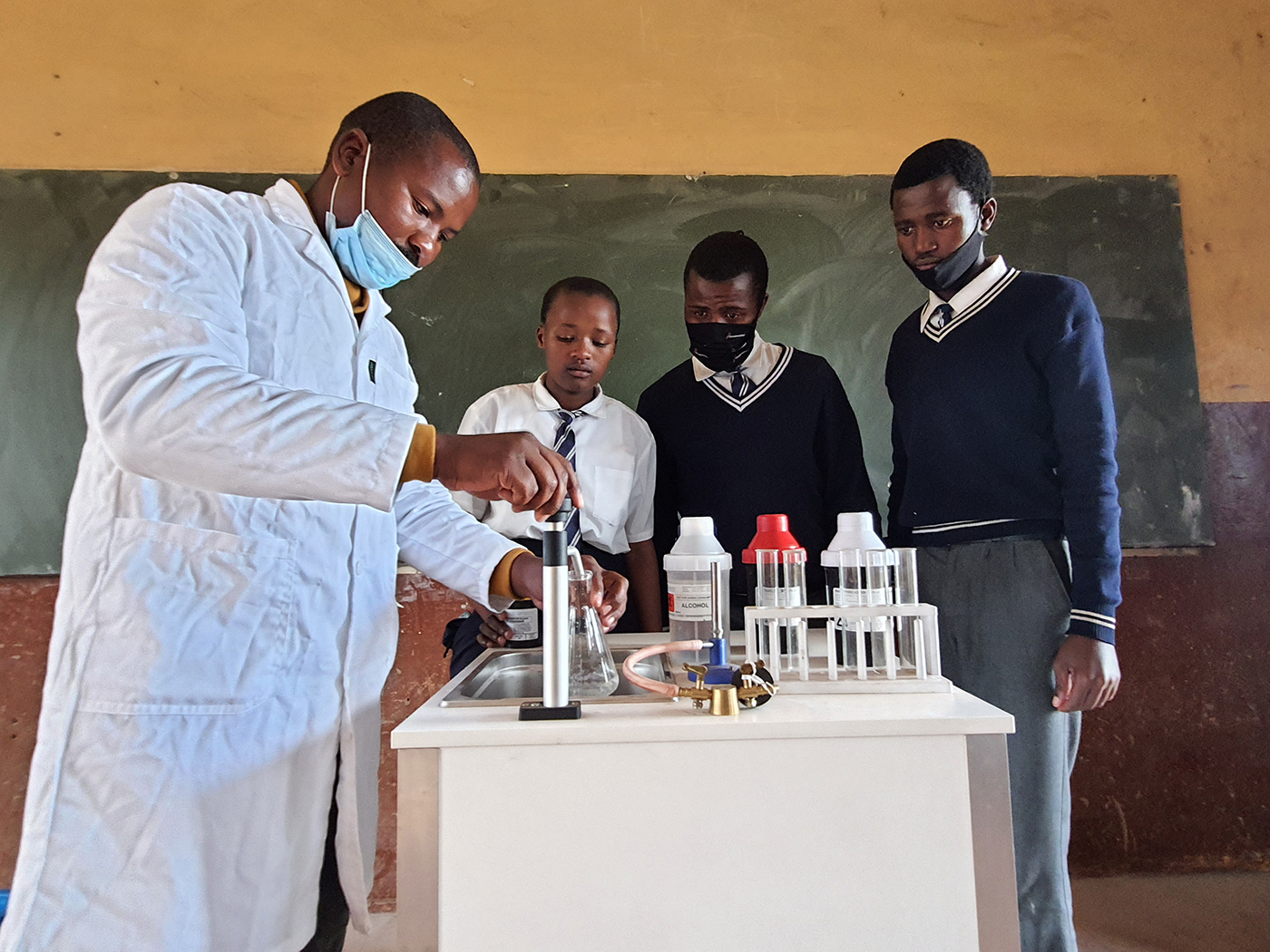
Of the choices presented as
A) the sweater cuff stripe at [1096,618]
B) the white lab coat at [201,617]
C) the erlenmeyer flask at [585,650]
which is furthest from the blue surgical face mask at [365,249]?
the sweater cuff stripe at [1096,618]

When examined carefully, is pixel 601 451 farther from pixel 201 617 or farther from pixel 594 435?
pixel 201 617

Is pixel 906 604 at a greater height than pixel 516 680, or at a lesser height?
greater

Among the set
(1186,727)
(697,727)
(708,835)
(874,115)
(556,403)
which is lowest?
(1186,727)

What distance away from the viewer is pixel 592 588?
47.6 inches

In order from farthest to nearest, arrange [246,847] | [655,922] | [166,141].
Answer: [166,141], [246,847], [655,922]

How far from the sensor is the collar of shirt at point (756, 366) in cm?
198

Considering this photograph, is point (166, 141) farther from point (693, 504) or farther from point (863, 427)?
point (863, 427)

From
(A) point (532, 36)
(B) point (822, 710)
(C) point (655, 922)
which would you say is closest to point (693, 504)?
(B) point (822, 710)

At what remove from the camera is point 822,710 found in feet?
2.83

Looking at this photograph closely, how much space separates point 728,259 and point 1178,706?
6.05ft

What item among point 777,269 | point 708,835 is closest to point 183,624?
point 708,835

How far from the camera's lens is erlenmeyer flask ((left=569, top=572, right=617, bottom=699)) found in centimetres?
107

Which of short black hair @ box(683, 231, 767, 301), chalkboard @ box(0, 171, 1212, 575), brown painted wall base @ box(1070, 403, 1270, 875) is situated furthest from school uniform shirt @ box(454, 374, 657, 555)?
brown painted wall base @ box(1070, 403, 1270, 875)

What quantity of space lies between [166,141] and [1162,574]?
10.6 ft
